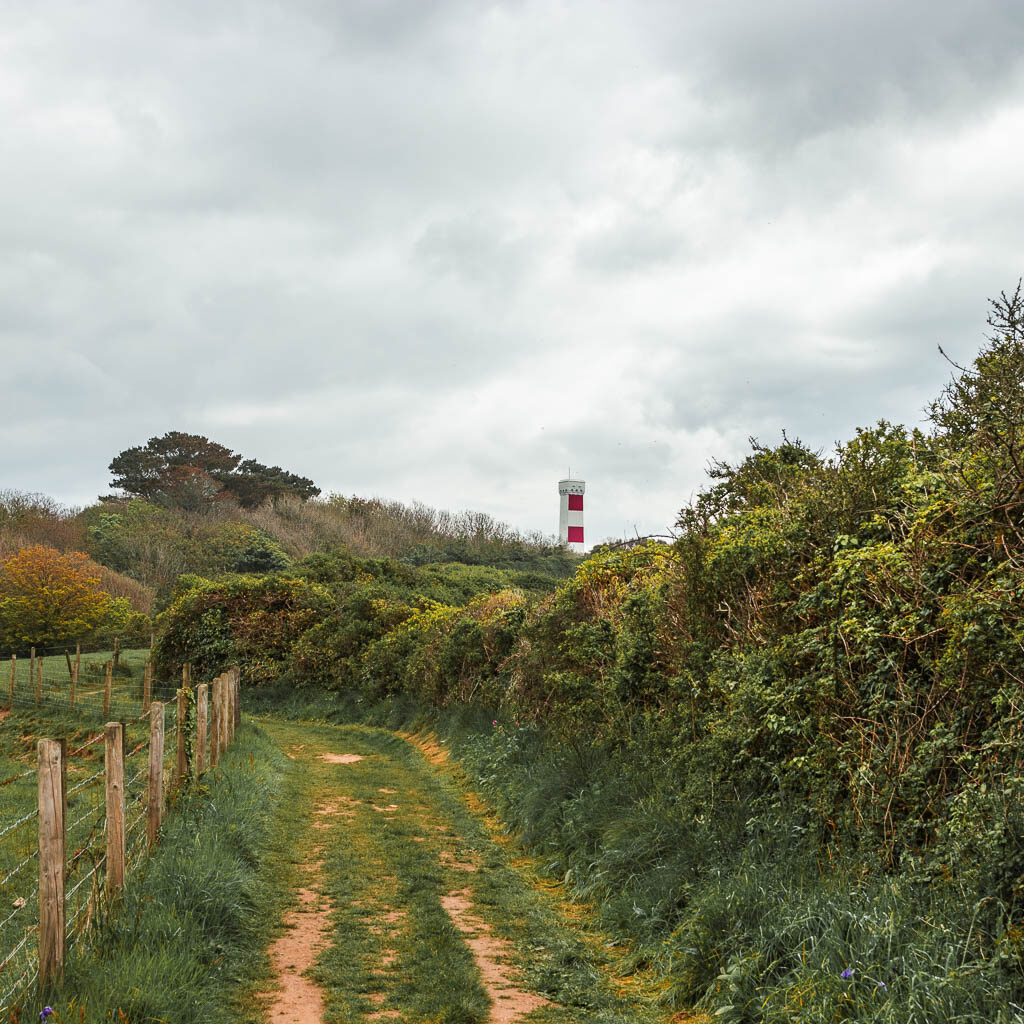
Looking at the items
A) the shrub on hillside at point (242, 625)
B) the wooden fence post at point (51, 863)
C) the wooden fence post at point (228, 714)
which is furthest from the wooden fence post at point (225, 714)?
the shrub on hillside at point (242, 625)

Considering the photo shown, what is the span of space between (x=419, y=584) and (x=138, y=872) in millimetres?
28445

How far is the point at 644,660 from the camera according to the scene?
8812 mm

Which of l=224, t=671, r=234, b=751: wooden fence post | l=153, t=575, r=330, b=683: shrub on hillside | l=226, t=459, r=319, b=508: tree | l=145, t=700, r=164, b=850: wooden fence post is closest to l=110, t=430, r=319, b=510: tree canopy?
l=226, t=459, r=319, b=508: tree

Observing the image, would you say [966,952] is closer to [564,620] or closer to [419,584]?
[564,620]

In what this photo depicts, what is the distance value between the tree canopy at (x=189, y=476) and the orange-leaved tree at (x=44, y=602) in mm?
22240

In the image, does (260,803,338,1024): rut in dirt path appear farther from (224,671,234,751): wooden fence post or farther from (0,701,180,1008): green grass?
(224,671,234,751): wooden fence post

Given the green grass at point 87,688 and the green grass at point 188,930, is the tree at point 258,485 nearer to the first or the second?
the green grass at point 87,688

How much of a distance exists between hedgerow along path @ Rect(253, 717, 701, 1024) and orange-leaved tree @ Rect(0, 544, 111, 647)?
104ft

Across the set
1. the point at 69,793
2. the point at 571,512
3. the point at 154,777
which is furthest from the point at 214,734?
the point at 571,512

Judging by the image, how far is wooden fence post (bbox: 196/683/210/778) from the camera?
387 inches

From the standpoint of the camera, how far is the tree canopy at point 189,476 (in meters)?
62.1

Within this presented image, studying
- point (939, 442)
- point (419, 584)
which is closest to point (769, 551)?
point (939, 442)

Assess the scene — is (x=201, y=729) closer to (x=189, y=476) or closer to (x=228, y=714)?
(x=228, y=714)

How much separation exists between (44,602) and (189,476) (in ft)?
85.9
